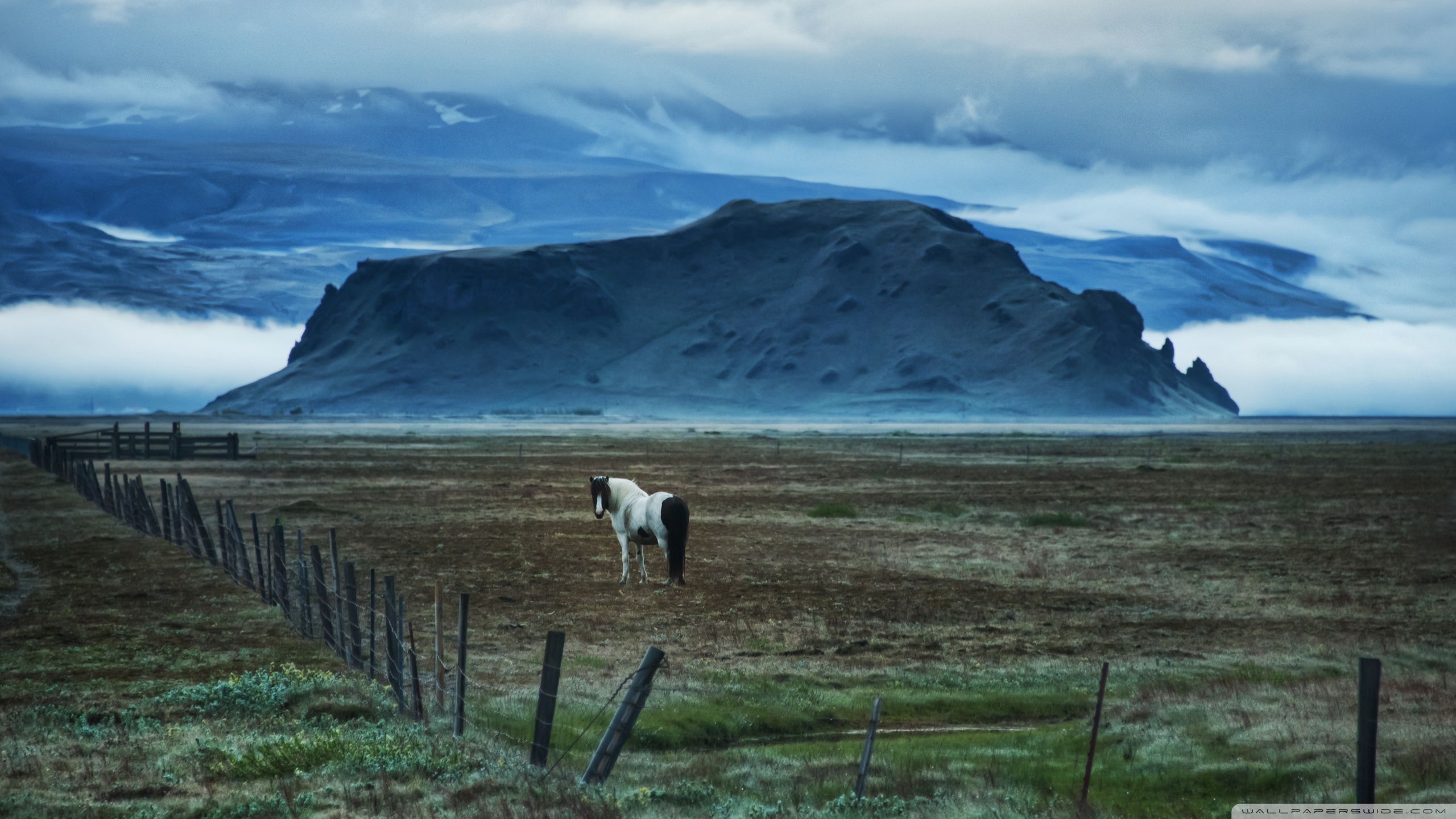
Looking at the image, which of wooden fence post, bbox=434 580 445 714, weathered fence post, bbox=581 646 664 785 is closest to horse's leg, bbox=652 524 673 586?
wooden fence post, bbox=434 580 445 714

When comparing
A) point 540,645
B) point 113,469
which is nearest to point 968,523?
point 540,645

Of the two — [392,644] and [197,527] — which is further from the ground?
[197,527]

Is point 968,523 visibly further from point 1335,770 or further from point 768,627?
point 1335,770

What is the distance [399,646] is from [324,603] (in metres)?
4.95

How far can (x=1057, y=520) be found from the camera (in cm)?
4134

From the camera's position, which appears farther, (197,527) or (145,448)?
(145,448)

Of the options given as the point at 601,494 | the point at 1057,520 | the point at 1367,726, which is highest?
the point at 601,494

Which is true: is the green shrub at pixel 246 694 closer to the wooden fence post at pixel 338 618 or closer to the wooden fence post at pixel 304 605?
the wooden fence post at pixel 338 618

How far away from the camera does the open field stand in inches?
480

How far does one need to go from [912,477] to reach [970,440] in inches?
2682

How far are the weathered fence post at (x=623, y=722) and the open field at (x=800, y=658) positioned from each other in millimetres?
253

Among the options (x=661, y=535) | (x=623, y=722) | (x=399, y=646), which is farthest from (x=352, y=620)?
(x=661, y=535)

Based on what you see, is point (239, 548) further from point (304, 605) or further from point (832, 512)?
point (832, 512)

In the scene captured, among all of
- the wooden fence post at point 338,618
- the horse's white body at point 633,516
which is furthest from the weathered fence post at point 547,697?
the horse's white body at point 633,516
